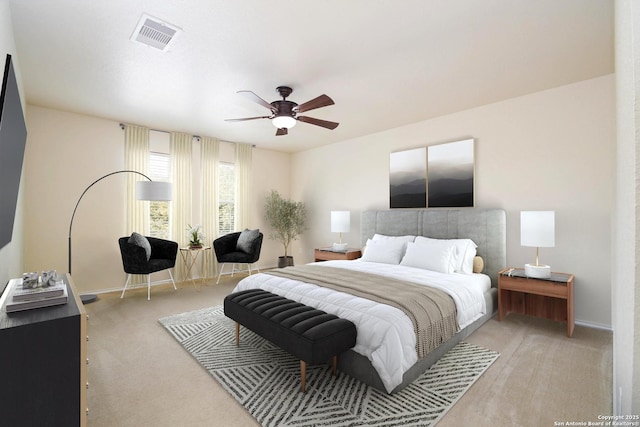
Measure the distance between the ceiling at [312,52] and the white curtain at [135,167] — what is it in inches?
30.5

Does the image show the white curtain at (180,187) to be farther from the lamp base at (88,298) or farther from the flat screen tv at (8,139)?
the flat screen tv at (8,139)

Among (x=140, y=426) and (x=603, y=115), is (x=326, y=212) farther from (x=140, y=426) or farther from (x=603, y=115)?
(x=140, y=426)

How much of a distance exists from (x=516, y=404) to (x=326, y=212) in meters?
4.79

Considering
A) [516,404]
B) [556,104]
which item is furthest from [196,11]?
[556,104]

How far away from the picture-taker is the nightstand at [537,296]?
10.4 feet

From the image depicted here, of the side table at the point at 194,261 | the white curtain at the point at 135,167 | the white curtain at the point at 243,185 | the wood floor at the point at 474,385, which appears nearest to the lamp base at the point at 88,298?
the wood floor at the point at 474,385

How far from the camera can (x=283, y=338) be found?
2297mm

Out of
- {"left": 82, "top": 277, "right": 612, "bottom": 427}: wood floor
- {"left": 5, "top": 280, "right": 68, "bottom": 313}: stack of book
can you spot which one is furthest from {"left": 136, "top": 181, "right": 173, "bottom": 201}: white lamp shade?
{"left": 5, "top": 280, "right": 68, "bottom": 313}: stack of book

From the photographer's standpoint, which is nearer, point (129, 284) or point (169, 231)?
point (129, 284)

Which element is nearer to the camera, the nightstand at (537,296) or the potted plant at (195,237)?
the nightstand at (537,296)

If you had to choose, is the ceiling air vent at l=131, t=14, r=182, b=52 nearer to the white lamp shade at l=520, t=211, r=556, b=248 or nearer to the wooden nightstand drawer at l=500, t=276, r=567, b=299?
the white lamp shade at l=520, t=211, r=556, b=248

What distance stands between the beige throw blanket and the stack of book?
6.63 ft

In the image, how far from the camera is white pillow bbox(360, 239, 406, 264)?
4.28 meters

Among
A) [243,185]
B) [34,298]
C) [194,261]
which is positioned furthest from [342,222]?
[34,298]
